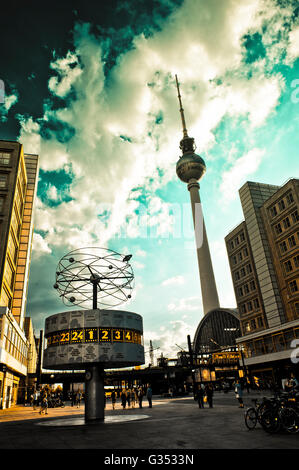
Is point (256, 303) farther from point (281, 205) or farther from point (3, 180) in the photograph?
point (3, 180)

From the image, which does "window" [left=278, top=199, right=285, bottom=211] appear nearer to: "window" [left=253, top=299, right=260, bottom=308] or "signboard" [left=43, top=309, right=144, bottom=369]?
"window" [left=253, top=299, right=260, bottom=308]

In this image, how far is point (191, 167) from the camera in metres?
132

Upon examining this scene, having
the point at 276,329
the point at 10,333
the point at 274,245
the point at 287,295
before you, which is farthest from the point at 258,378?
the point at 10,333

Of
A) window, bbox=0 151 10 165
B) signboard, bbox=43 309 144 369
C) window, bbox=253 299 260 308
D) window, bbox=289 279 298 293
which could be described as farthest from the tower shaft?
signboard, bbox=43 309 144 369

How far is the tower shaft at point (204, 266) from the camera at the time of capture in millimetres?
109000

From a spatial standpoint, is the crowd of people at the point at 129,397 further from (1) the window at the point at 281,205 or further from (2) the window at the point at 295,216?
(1) the window at the point at 281,205

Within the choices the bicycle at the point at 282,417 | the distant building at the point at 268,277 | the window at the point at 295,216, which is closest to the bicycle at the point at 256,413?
the bicycle at the point at 282,417

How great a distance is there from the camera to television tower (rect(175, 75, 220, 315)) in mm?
110031

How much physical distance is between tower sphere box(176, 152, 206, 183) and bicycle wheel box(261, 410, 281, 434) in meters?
124

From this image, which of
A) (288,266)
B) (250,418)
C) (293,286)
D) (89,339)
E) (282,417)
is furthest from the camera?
(288,266)

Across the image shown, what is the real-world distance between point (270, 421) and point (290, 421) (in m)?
0.78

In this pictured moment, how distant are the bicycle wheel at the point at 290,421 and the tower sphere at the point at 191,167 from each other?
12467 cm

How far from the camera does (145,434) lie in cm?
1349

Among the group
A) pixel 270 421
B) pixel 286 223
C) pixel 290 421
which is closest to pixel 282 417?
pixel 290 421
